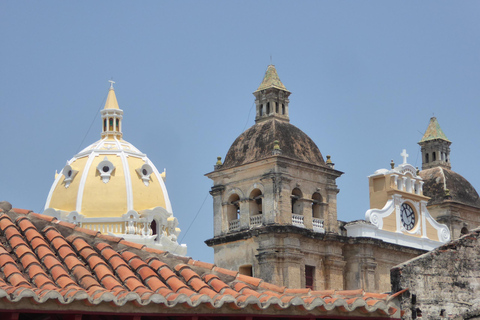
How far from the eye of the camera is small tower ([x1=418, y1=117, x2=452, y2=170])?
43.2 m

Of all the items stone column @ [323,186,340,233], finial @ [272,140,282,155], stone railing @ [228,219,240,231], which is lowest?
stone railing @ [228,219,240,231]

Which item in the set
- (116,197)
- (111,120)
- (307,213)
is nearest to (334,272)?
(307,213)

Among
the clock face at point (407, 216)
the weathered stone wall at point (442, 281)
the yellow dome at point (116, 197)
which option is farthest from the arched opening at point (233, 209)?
the weathered stone wall at point (442, 281)

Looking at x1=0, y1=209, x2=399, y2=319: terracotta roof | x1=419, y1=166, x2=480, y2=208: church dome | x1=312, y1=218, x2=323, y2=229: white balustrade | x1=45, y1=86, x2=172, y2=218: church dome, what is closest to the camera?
x1=0, y1=209, x2=399, y2=319: terracotta roof

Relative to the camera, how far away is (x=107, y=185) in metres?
44.7

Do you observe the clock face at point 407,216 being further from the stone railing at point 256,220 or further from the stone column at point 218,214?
the stone column at point 218,214

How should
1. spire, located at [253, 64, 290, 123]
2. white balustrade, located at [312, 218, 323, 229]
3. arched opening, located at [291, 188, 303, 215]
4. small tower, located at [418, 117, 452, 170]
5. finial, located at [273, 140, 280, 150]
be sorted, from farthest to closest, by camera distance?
small tower, located at [418, 117, 452, 170] < spire, located at [253, 64, 290, 123] < white balustrade, located at [312, 218, 323, 229] < arched opening, located at [291, 188, 303, 215] < finial, located at [273, 140, 280, 150]

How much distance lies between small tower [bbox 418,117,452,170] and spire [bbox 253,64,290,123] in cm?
993

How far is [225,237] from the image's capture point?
33688mm

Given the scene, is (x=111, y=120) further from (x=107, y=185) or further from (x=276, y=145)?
(x=276, y=145)

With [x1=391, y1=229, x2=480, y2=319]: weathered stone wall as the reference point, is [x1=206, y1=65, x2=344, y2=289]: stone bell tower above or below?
above

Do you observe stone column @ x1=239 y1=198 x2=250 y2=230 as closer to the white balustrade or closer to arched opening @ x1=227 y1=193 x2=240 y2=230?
arched opening @ x1=227 y1=193 x2=240 y2=230

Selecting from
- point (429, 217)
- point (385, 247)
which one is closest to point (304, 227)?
point (385, 247)

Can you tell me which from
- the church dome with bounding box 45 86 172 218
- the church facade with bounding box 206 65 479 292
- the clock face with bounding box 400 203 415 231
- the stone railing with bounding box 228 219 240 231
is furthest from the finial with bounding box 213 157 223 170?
the church dome with bounding box 45 86 172 218
